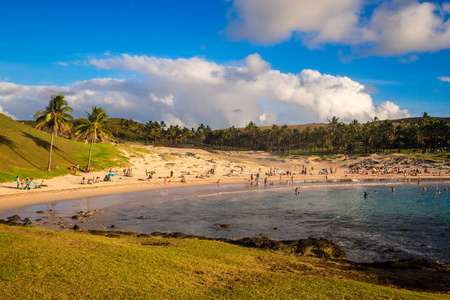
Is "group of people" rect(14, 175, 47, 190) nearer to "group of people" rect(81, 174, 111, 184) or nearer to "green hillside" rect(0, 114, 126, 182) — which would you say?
"green hillside" rect(0, 114, 126, 182)

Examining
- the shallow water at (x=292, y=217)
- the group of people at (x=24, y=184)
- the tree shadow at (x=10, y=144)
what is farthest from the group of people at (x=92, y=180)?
the shallow water at (x=292, y=217)

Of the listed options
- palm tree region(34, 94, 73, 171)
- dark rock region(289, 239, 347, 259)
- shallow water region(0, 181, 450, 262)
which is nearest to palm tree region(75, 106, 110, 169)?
palm tree region(34, 94, 73, 171)

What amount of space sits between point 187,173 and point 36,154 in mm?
35063

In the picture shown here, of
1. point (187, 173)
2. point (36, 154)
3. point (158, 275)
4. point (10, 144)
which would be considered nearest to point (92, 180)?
point (36, 154)

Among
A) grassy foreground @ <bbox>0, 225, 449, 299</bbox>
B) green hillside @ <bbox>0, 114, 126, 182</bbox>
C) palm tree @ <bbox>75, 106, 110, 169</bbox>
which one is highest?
palm tree @ <bbox>75, 106, 110, 169</bbox>

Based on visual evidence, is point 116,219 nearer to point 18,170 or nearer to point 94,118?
point 18,170

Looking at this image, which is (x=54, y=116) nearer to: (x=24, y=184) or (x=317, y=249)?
(x=24, y=184)

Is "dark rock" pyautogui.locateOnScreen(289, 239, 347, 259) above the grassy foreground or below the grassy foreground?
below

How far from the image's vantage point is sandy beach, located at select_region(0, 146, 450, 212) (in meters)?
41.1

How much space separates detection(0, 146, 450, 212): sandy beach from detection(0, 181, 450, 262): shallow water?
6.17m

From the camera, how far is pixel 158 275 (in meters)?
11.1

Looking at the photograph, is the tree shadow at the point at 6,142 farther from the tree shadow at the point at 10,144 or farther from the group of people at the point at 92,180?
the group of people at the point at 92,180

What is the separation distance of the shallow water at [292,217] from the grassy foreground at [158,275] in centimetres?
801

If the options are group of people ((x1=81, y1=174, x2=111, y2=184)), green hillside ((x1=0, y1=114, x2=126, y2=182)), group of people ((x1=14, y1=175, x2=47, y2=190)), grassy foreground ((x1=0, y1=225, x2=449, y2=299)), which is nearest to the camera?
grassy foreground ((x1=0, y1=225, x2=449, y2=299))
